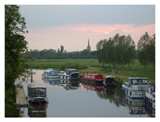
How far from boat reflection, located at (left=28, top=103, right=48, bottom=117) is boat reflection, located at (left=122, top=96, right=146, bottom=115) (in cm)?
1062

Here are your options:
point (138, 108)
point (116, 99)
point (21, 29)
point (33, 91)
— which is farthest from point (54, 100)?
point (21, 29)

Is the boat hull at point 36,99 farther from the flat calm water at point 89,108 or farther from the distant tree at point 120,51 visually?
the distant tree at point 120,51

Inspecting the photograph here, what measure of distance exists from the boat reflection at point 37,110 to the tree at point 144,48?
42059mm

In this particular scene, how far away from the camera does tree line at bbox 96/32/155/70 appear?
2581 inches

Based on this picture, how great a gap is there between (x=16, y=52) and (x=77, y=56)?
133m

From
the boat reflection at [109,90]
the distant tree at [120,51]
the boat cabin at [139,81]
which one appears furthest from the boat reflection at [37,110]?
the distant tree at [120,51]

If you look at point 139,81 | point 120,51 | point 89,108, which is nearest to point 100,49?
point 120,51

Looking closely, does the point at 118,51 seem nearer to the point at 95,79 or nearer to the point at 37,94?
the point at 95,79

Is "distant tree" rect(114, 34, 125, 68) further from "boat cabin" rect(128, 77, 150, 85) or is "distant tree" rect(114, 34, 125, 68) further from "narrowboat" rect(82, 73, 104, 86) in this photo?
"boat cabin" rect(128, 77, 150, 85)

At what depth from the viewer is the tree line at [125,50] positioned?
6557 centimetres

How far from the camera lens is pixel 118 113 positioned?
2819 centimetres

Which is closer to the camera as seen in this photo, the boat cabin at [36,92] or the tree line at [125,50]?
the boat cabin at [36,92]

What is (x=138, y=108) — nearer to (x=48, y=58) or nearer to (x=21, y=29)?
(x=21, y=29)

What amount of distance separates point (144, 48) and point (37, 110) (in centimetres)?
4639
